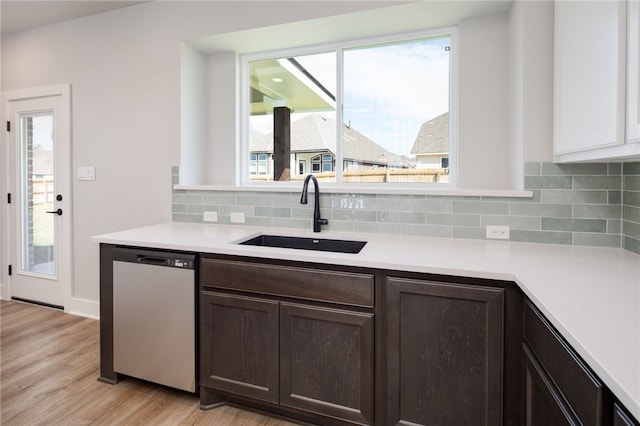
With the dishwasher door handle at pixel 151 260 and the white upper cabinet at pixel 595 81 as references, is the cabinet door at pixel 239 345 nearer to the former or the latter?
the dishwasher door handle at pixel 151 260

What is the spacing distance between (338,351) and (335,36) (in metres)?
2.10

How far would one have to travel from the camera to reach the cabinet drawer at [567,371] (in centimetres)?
79

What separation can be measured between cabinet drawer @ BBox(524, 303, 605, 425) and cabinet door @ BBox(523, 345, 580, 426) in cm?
3

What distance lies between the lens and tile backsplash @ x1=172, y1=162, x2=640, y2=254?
182cm

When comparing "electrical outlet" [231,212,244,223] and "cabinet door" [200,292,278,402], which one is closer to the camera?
"cabinet door" [200,292,278,402]

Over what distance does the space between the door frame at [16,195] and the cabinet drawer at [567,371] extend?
358cm

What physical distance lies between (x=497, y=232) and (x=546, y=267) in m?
0.57

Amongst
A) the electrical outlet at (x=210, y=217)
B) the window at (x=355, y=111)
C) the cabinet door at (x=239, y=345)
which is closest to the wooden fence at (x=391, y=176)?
the window at (x=355, y=111)

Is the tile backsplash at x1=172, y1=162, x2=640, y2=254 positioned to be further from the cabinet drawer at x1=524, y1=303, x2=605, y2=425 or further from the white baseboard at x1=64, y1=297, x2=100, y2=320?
the white baseboard at x1=64, y1=297, x2=100, y2=320

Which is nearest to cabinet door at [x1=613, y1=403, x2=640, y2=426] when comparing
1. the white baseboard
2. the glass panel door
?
the white baseboard

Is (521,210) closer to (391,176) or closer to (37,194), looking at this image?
(391,176)

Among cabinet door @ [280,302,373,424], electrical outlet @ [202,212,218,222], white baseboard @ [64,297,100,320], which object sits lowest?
white baseboard @ [64,297,100,320]

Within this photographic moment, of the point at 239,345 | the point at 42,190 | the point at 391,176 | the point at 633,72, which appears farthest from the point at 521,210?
the point at 42,190

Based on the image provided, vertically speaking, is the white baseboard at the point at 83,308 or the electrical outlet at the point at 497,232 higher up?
the electrical outlet at the point at 497,232
